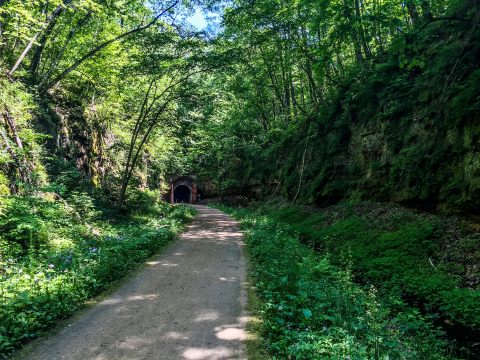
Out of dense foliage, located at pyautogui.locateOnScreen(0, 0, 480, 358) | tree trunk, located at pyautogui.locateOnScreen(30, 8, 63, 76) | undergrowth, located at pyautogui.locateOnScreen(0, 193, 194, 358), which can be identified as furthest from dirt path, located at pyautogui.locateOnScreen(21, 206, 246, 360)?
tree trunk, located at pyautogui.locateOnScreen(30, 8, 63, 76)

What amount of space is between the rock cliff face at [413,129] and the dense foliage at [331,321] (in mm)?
3647

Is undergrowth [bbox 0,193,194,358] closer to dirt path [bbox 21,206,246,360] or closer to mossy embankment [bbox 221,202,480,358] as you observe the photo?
dirt path [bbox 21,206,246,360]

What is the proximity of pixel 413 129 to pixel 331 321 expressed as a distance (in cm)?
749

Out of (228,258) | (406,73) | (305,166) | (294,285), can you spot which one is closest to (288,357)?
(294,285)

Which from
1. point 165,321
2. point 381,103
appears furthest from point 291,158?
point 165,321

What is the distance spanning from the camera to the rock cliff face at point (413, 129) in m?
7.75

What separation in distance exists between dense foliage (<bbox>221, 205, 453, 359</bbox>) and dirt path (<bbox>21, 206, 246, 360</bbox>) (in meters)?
0.61

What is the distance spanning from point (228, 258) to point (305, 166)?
8.93 metres

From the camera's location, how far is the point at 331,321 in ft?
16.6

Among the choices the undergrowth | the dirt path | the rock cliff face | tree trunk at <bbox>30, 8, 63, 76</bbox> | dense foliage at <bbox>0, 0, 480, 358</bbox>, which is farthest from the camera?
tree trunk at <bbox>30, 8, 63, 76</bbox>

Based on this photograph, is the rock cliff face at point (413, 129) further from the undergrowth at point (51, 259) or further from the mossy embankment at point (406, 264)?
the undergrowth at point (51, 259)

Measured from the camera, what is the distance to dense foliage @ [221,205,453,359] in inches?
159

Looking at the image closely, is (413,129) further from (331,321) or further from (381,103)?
(331,321)

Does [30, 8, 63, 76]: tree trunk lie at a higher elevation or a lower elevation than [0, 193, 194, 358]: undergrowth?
higher
